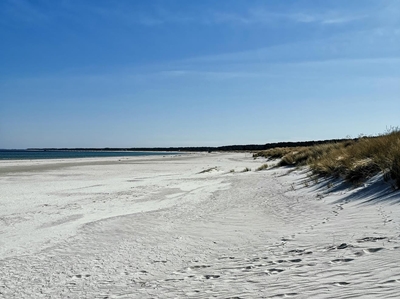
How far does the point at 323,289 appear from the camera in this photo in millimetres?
3451

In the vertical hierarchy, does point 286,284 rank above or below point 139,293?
above

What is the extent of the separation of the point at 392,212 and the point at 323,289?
3.58m

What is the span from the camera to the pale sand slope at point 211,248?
3.92 metres

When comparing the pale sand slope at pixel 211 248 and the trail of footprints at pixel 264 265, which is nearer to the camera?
the pale sand slope at pixel 211 248

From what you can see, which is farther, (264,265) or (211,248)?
(211,248)

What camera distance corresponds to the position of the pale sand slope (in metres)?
3.92

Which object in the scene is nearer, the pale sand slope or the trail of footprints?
the pale sand slope

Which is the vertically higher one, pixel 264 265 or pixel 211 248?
pixel 264 265

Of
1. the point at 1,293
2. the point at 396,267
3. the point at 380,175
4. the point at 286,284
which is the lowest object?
the point at 1,293

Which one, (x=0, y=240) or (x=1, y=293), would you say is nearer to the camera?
(x=1, y=293)

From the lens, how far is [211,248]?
595 centimetres

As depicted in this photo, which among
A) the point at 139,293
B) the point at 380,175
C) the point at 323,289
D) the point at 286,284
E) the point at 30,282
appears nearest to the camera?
the point at 323,289

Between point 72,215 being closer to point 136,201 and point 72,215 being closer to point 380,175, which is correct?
point 136,201

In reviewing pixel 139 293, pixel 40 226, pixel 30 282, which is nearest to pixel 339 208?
pixel 139 293
